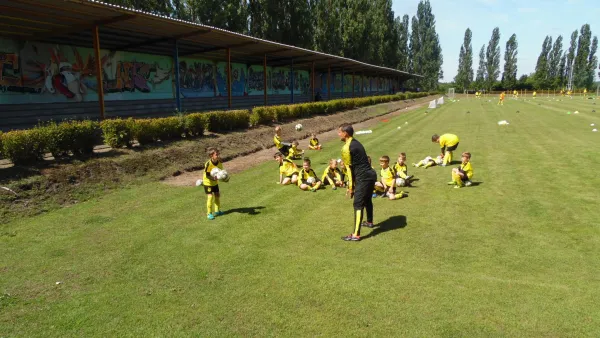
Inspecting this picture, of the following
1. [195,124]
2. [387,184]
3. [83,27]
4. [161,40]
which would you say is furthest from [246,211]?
[161,40]

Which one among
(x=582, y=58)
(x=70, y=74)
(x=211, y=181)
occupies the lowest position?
(x=211, y=181)

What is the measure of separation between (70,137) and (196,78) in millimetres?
15642

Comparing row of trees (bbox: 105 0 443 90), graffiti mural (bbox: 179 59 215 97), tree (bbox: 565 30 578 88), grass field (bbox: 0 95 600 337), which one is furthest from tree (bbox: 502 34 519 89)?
grass field (bbox: 0 95 600 337)

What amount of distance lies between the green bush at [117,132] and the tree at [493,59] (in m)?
107

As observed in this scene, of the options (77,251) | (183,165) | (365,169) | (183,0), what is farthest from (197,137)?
(183,0)

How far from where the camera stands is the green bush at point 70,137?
10137 millimetres

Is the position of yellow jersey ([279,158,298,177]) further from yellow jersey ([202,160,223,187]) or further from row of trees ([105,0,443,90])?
row of trees ([105,0,443,90])

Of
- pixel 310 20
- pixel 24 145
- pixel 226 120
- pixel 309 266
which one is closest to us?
pixel 309 266

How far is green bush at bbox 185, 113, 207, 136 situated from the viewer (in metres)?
15.2

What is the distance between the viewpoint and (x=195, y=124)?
15.6 metres

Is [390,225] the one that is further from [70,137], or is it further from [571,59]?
[571,59]

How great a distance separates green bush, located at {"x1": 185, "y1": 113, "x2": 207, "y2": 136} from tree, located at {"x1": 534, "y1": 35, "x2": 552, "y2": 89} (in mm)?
104157

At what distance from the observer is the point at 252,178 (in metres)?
11.6

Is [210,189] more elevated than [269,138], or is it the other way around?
[210,189]
